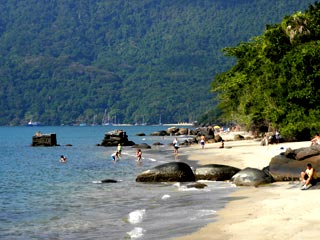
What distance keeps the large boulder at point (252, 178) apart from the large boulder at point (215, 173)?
118 inches

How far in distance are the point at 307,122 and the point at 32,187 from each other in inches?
1232

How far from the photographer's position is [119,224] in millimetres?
20562

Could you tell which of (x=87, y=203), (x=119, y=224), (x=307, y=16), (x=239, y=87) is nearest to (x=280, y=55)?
(x=307, y=16)

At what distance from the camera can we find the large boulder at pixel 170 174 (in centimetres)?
3453

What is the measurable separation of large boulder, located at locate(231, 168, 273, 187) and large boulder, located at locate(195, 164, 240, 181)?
3.00m

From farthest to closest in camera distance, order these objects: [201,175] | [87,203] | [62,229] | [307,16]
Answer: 1. [307,16]
2. [201,175]
3. [87,203]
4. [62,229]

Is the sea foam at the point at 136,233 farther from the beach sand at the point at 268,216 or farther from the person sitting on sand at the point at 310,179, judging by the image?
Result: the person sitting on sand at the point at 310,179

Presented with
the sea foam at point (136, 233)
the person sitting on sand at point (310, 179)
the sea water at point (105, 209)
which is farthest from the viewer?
the person sitting on sand at point (310, 179)

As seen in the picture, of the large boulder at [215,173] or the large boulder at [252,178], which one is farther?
the large boulder at [215,173]

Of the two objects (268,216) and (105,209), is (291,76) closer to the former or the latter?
(105,209)

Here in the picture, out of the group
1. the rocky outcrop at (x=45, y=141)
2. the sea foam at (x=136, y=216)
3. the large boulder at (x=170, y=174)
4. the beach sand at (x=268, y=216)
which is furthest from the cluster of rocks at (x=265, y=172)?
the rocky outcrop at (x=45, y=141)

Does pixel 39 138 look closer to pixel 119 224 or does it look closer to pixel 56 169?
pixel 56 169

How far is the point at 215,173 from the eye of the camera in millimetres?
34562

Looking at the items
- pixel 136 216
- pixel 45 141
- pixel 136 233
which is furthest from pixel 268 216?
pixel 45 141
